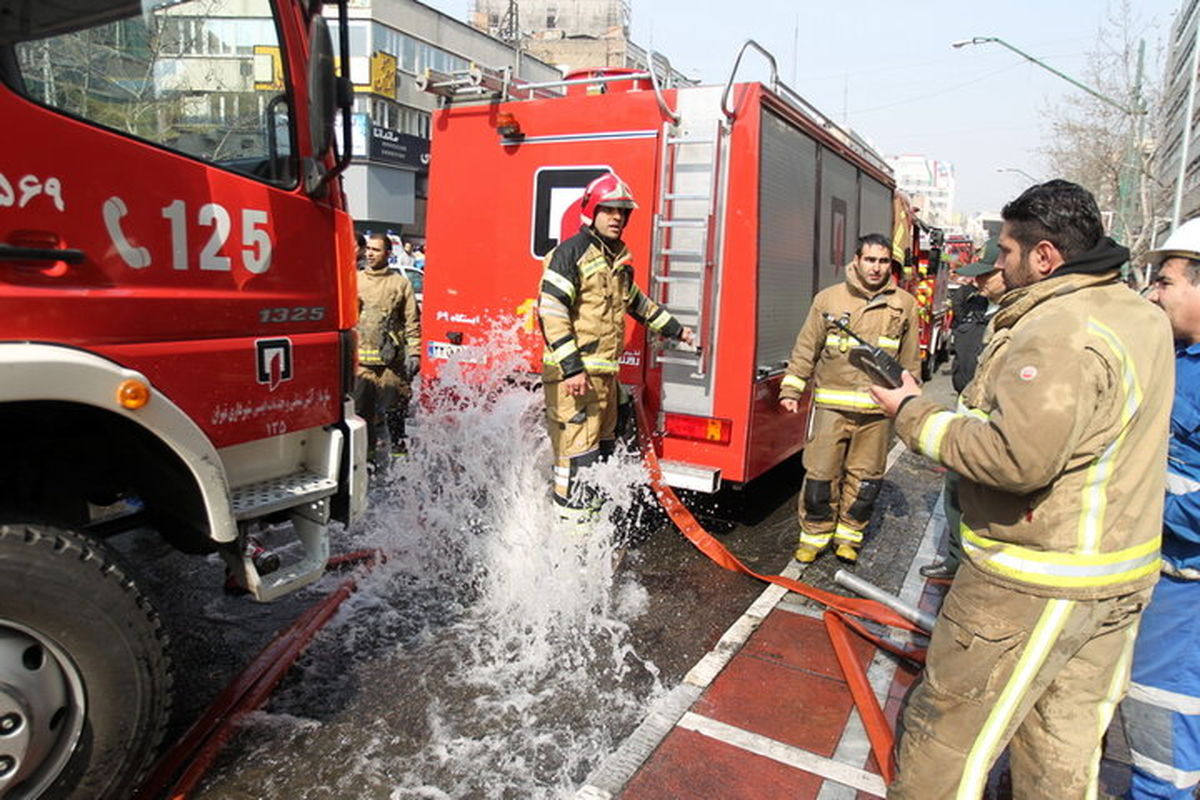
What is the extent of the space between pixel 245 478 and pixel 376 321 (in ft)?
11.1

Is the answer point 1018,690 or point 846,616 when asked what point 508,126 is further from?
point 1018,690

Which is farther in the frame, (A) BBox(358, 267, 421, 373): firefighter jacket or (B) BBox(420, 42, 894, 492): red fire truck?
(A) BBox(358, 267, 421, 373): firefighter jacket

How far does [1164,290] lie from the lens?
8.11 ft

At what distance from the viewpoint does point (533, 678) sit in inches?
127

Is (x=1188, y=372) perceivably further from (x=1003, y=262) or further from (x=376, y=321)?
(x=376, y=321)

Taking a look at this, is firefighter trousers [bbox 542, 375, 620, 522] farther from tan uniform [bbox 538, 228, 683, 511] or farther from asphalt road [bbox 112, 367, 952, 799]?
asphalt road [bbox 112, 367, 952, 799]

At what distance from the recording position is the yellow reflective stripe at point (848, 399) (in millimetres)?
4555

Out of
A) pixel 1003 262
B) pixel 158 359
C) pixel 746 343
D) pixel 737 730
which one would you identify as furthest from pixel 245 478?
pixel 746 343

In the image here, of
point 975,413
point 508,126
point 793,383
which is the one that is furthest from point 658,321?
point 975,413

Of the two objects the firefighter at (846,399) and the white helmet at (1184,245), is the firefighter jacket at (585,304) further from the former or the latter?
the white helmet at (1184,245)

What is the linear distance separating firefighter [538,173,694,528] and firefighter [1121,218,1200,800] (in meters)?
2.45

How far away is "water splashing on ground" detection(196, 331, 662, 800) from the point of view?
8.73 feet

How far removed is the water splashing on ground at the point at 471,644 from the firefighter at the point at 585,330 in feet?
0.60

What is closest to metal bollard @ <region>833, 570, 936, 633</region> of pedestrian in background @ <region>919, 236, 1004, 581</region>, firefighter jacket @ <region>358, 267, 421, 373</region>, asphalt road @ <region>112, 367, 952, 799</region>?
asphalt road @ <region>112, 367, 952, 799</region>
